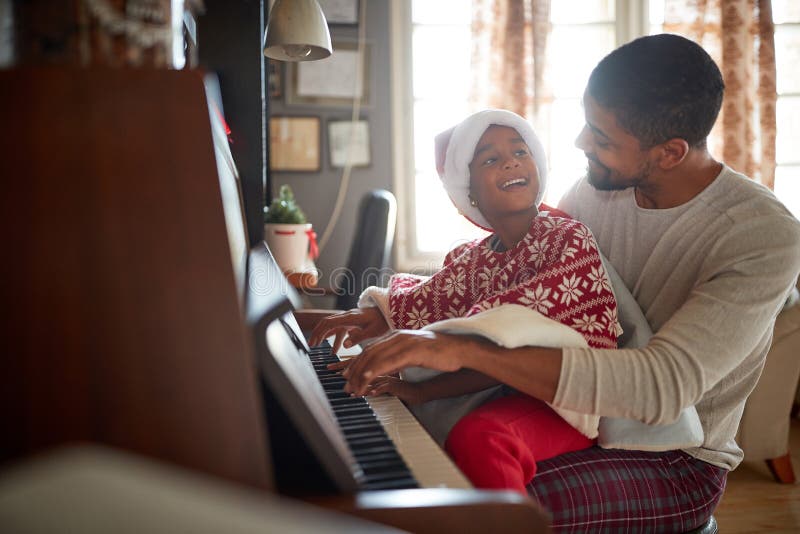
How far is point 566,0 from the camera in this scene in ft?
13.8

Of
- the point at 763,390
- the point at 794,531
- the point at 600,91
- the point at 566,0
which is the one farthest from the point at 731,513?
the point at 566,0

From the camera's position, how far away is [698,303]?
114 cm

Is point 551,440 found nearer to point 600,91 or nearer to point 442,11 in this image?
point 600,91

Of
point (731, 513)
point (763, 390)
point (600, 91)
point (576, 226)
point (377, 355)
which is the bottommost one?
point (731, 513)

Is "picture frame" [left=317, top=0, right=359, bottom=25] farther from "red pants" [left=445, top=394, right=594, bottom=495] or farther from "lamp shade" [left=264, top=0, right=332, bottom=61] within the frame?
"red pants" [left=445, top=394, right=594, bottom=495]

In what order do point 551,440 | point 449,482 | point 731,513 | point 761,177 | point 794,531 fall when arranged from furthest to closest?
1. point 761,177
2. point 731,513
3. point 794,531
4. point 551,440
5. point 449,482

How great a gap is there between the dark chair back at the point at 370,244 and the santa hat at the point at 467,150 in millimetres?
1169

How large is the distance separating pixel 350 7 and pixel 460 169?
2.81 metres

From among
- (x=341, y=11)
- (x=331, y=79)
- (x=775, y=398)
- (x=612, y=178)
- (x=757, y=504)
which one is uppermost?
(x=341, y=11)

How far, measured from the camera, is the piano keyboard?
0.79m

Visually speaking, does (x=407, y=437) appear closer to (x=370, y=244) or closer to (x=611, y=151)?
(x=611, y=151)

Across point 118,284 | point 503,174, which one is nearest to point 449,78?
point 503,174

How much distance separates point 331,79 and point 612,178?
2997mm

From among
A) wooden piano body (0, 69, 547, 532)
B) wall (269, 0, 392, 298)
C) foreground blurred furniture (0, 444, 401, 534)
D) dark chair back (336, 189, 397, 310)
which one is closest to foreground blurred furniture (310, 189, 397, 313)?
dark chair back (336, 189, 397, 310)
